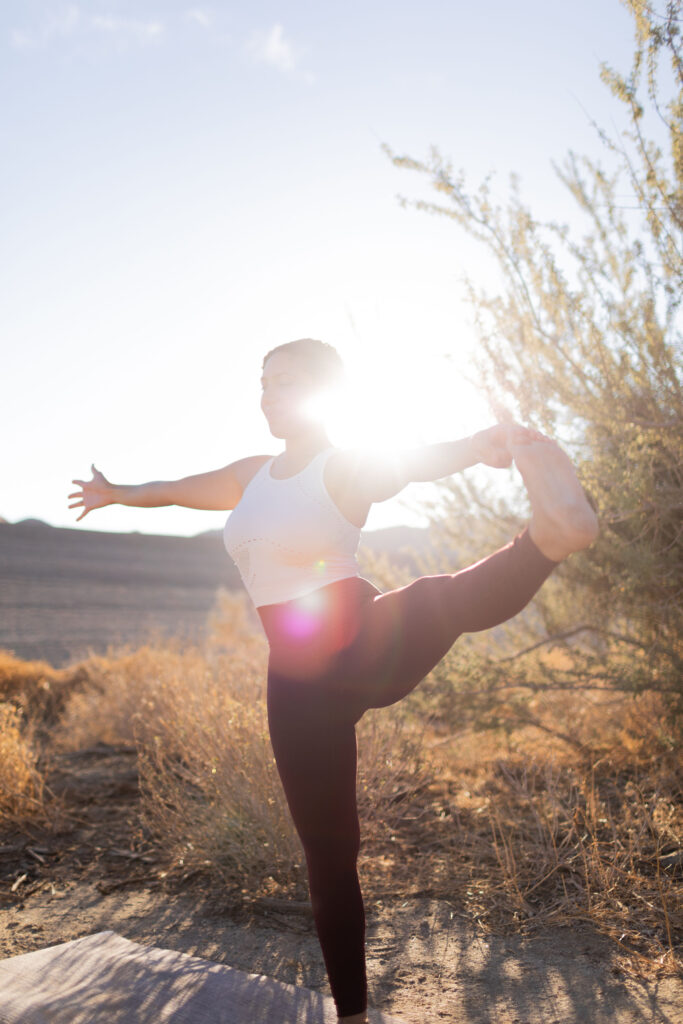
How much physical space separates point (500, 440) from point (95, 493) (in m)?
1.60

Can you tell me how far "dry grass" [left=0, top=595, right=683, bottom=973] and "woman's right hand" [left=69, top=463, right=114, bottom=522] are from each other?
1707mm

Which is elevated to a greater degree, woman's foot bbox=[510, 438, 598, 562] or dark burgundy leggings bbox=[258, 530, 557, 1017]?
woman's foot bbox=[510, 438, 598, 562]

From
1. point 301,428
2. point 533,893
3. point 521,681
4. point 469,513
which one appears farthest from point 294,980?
point 469,513

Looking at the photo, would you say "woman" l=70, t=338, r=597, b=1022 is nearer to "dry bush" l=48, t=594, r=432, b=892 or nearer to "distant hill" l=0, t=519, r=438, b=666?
"dry bush" l=48, t=594, r=432, b=892

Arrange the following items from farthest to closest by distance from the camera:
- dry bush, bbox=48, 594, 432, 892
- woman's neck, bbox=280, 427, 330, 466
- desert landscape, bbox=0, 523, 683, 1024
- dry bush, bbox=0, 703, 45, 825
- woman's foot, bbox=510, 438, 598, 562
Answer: dry bush, bbox=0, 703, 45, 825, dry bush, bbox=48, 594, 432, 892, desert landscape, bbox=0, 523, 683, 1024, woman's neck, bbox=280, 427, 330, 466, woman's foot, bbox=510, 438, 598, 562

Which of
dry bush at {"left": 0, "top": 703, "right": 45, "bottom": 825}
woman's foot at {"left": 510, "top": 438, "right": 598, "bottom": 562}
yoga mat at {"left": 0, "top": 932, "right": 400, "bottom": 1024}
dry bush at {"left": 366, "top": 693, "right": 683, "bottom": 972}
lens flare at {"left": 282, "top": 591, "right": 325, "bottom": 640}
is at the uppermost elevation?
woman's foot at {"left": 510, "top": 438, "right": 598, "bottom": 562}

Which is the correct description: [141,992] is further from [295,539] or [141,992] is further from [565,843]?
[565,843]

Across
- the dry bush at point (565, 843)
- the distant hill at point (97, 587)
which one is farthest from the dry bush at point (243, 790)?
the distant hill at point (97, 587)

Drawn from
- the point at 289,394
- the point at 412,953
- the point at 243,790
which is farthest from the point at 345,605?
the point at 243,790

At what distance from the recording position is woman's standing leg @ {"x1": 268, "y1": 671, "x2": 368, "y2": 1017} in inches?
76.5

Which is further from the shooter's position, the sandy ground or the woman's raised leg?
the sandy ground

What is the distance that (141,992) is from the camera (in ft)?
8.09

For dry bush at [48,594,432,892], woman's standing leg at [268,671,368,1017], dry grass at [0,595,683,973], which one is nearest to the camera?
woman's standing leg at [268,671,368,1017]

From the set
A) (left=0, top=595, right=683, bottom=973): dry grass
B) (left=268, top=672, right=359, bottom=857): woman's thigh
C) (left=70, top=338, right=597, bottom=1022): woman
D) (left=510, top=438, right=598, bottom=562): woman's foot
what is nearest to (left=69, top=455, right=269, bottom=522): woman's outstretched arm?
(left=70, top=338, right=597, bottom=1022): woman
